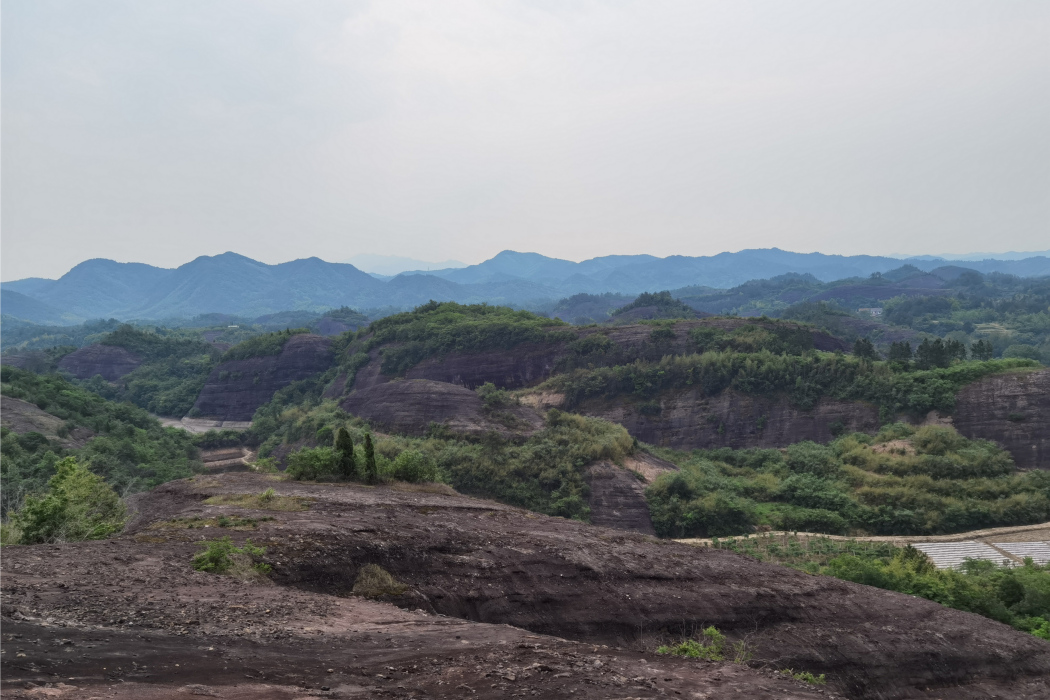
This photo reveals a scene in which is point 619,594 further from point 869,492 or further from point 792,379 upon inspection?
point 792,379

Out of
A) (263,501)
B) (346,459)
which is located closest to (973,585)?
(346,459)

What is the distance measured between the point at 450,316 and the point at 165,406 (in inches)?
1078

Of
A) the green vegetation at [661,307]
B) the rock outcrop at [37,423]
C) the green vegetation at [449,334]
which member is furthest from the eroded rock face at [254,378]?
the green vegetation at [661,307]

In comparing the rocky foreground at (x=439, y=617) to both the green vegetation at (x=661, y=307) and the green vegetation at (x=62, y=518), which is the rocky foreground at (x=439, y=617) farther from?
the green vegetation at (x=661, y=307)

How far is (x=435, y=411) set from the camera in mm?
Result: 35281

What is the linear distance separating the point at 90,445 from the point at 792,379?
37412 millimetres

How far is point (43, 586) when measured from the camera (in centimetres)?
745

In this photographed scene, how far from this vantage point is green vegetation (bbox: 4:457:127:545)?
10.4 metres

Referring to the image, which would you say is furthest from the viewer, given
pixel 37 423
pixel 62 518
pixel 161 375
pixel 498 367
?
pixel 161 375

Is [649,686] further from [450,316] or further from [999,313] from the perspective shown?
[999,313]

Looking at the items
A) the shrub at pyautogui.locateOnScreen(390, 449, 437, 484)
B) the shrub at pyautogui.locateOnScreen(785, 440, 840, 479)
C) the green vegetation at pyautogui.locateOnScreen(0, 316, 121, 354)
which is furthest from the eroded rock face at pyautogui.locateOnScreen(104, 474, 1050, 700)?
the green vegetation at pyautogui.locateOnScreen(0, 316, 121, 354)

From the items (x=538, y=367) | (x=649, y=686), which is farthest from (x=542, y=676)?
(x=538, y=367)

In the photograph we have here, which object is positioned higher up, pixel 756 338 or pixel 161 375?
pixel 756 338

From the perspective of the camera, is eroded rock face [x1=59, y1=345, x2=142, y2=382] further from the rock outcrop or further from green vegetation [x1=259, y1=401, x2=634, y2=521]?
green vegetation [x1=259, y1=401, x2=634, y2=521]
